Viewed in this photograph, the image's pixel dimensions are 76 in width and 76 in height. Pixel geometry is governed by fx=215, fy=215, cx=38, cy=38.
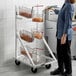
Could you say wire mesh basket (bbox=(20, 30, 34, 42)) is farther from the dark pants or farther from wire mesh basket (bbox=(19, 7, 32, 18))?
the dark pants

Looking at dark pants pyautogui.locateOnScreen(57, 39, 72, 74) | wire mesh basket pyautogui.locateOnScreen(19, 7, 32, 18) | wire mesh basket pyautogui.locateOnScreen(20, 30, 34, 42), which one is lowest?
dark pants pyautogui.locateOnScreen(57, 39, 72, 74)

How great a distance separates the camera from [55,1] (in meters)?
4.72

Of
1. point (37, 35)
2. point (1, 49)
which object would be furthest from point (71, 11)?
point (1, 49)

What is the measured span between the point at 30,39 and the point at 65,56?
0.68 metres

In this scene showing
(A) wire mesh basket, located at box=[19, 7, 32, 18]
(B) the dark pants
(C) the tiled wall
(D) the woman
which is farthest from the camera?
(C) the tiled wall

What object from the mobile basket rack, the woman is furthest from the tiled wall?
the woman

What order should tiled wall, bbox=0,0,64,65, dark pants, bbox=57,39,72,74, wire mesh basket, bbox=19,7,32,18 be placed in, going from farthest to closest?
tiled wall, bbox=0,0,64,65 < wire mesh basket, bbox=19,7,32,18 < dark pants, bbox=57,39,72,74

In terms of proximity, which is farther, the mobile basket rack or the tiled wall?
→ the tiled wall

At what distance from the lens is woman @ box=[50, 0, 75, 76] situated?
3.26 meters

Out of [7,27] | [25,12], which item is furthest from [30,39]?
[7,27]

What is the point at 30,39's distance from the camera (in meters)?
3.73

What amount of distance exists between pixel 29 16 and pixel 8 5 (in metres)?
0.58

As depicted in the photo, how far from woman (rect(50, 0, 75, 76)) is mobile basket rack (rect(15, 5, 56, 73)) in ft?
1.14

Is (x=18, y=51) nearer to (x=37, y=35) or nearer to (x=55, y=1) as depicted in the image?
(x=37, y=35)
